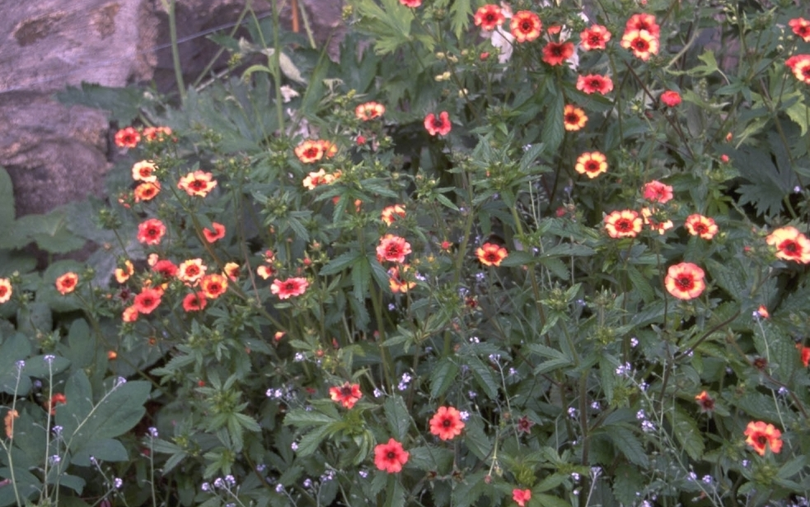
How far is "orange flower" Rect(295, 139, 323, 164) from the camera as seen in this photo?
2.62 m

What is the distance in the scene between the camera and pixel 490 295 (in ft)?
8.08

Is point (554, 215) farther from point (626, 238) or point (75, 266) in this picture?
point (75, 266)

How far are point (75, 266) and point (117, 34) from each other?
118 cm

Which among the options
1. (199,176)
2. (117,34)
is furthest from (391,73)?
(117,34)

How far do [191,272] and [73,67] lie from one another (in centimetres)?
173

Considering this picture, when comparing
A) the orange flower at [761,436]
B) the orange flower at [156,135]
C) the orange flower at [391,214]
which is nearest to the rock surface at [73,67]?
the orange flower at [156,135]

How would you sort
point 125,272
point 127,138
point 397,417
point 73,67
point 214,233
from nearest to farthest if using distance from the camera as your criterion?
1. point 397,417
2. point 125,272
3. point 214,233
4. point 127,138
5. point 73,67

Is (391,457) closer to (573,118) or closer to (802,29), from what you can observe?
(573,118)

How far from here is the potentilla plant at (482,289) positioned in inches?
84.1

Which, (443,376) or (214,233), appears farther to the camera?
(214,233)

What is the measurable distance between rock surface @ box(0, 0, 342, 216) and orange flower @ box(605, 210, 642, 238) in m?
2.16

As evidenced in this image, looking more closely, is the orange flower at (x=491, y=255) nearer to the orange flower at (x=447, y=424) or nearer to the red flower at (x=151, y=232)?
the orange flower at (x=447, y=424)

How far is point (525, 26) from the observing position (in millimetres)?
2613

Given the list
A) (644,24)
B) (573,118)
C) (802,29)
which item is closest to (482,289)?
(573,118)
